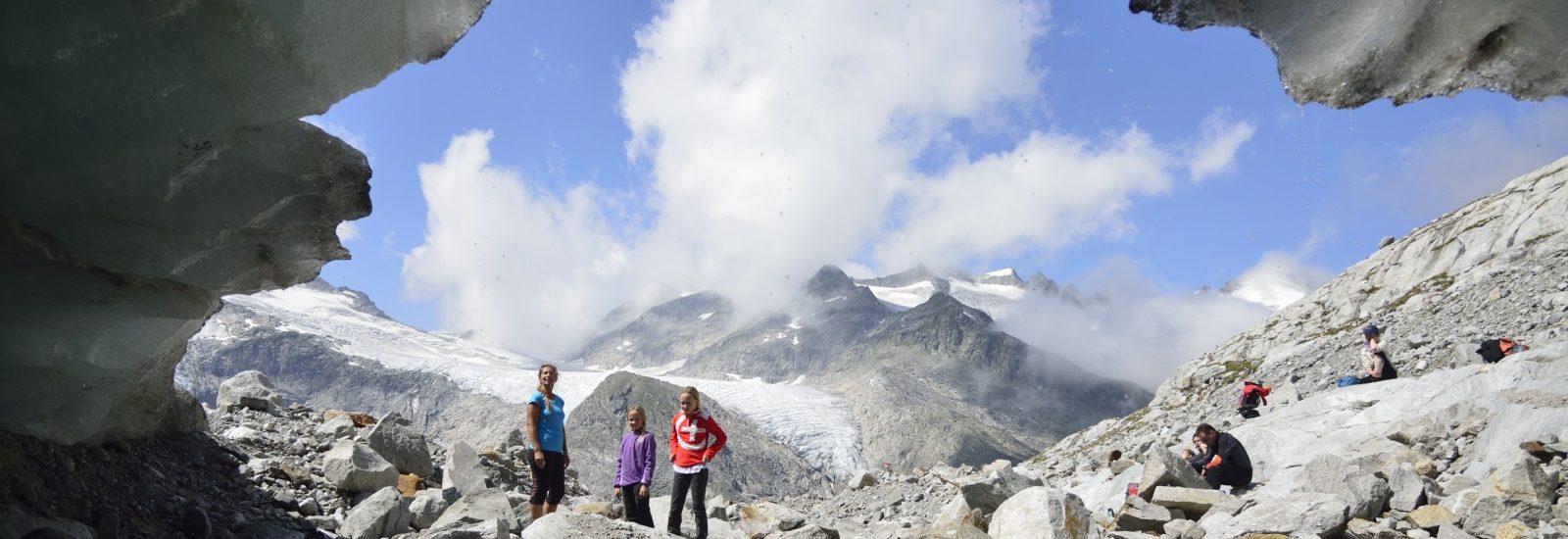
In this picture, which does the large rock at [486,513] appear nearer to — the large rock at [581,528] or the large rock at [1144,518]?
the large rock at [581,528]

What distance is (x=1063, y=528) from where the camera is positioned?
8461mm

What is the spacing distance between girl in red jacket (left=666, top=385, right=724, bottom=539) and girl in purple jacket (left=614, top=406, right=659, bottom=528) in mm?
438

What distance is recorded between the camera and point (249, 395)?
50.9 ft

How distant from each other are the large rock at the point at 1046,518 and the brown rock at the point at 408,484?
338 inches

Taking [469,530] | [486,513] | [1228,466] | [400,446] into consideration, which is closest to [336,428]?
[400,446]

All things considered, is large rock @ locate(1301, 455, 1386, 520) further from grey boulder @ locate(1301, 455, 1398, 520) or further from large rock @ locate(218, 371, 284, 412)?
large rock @ locate(218, 371, 284, 412)

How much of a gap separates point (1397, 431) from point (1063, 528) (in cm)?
847

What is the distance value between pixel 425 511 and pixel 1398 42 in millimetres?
10973

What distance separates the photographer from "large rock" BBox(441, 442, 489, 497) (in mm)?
12578

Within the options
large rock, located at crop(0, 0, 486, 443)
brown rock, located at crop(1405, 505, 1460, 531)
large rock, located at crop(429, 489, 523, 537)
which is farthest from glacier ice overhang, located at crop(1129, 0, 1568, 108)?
large rock, located at crop(429, 489, 523, 537)

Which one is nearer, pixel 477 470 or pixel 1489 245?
pixel 477 470

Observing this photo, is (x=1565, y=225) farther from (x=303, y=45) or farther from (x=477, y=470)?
(x=303, y=45)

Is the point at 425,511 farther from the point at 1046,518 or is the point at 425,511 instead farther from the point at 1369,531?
the point at 1369,531

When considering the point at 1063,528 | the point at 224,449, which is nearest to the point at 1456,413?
the point at 1063,528
